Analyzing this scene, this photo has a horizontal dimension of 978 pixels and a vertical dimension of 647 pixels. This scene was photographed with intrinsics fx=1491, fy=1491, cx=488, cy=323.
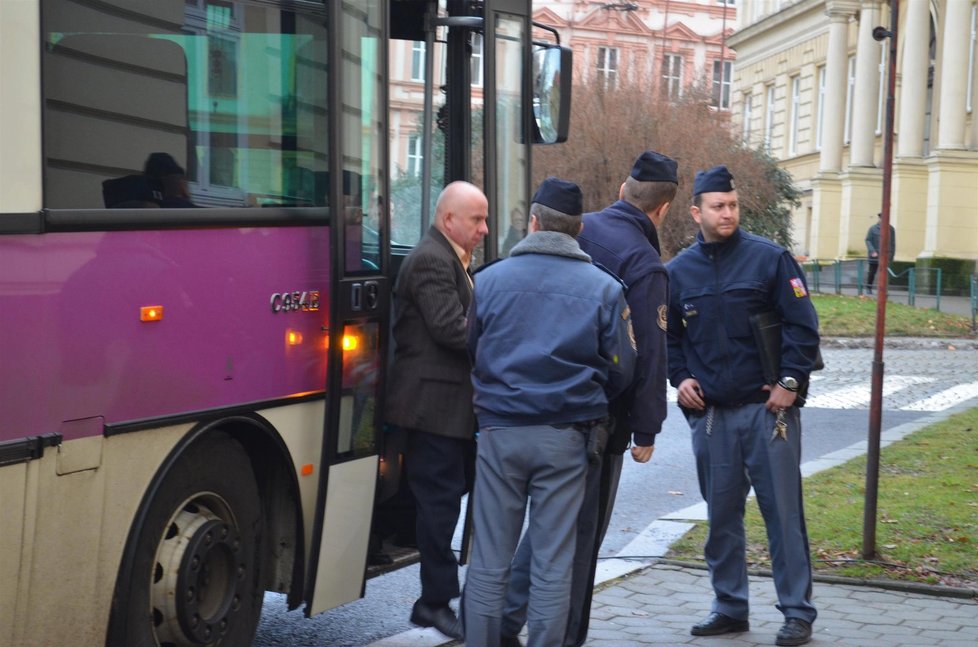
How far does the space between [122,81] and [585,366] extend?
6.22 ft

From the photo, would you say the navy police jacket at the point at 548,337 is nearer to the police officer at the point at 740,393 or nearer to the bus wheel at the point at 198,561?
the bus wheel at the point at 198,561

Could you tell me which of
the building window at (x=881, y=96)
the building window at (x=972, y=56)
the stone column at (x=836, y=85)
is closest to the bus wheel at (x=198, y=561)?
the building window at (x=972, y=56)

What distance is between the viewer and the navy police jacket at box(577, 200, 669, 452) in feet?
19.0

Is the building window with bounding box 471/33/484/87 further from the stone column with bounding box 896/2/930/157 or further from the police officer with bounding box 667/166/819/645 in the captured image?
the stone column with bounding box 896/2/930/157

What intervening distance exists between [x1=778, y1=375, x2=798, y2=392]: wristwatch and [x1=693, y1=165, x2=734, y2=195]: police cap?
87cm

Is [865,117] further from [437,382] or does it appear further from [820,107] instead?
[437,382]

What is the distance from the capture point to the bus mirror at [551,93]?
7355mm

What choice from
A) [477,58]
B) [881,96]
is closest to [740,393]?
[477,58]

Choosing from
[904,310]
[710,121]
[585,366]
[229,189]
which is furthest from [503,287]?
[710,121]

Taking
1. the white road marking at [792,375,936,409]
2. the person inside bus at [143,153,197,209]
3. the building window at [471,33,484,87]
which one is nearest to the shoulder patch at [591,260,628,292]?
the building window at [471,33,484,87]

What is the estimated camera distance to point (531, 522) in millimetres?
5504

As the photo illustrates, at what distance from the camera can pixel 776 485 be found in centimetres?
655

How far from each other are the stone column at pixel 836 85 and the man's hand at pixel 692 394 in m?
47.0

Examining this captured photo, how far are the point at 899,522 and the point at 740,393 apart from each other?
2857 millimetres
